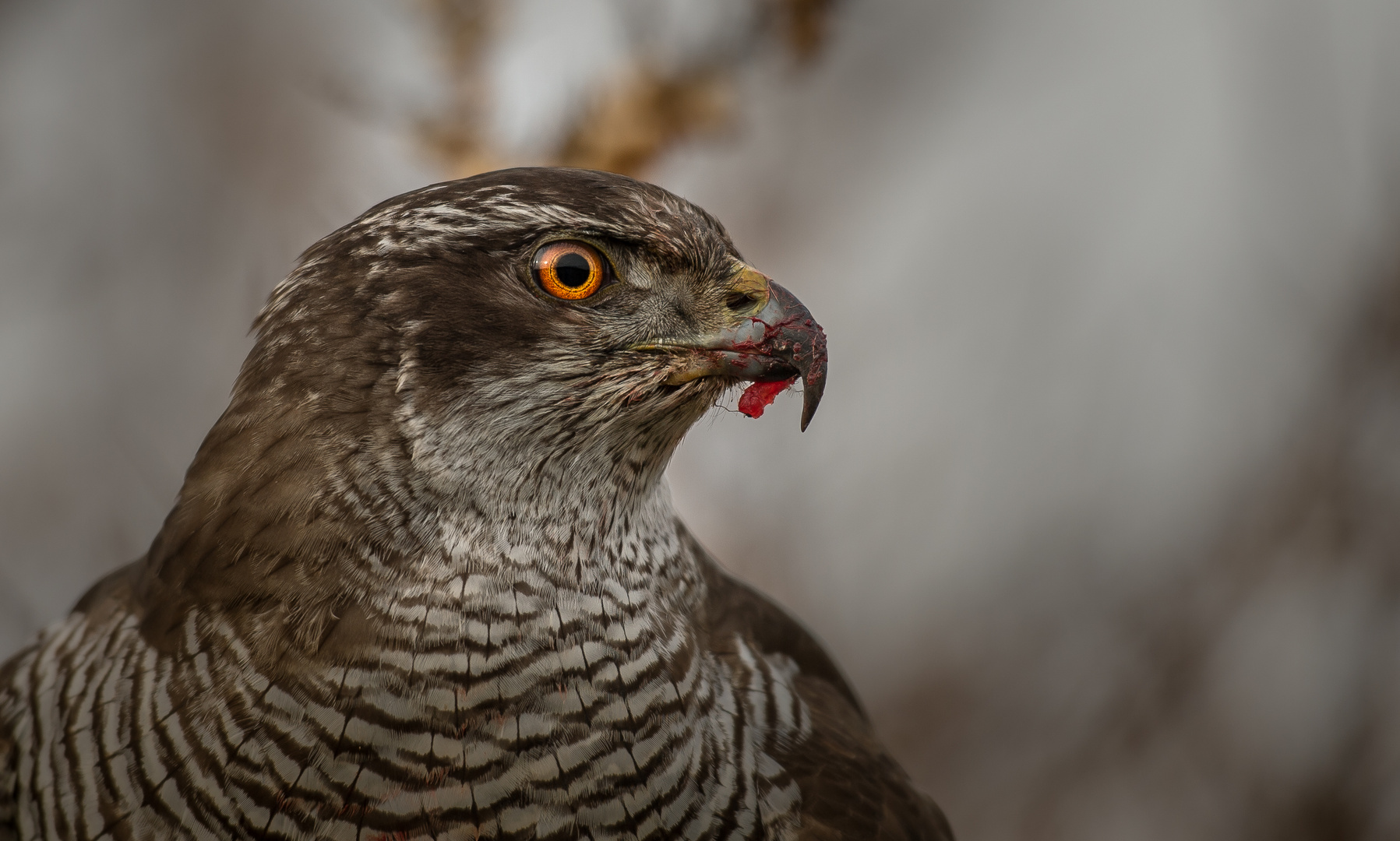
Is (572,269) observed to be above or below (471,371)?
above

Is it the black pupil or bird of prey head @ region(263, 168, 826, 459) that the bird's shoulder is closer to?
bird of prey head @ region(263, 168, 826, 459)

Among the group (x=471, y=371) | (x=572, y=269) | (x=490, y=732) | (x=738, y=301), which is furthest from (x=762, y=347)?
(x=490, y=732)

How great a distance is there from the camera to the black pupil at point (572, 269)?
6.13 ft

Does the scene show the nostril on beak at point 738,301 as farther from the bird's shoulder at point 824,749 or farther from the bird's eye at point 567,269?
the bird's shoulder at point 824,749

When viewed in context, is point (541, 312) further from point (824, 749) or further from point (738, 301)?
point (824, 749)

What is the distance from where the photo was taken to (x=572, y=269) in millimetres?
1876

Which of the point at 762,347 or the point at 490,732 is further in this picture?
the point at 762,347

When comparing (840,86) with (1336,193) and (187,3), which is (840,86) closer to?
(1336,193)

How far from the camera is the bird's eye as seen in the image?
1865 millimetres

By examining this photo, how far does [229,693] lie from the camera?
5.61 feet

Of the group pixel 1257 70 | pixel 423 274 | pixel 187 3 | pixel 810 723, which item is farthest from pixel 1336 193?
pixel 187 3

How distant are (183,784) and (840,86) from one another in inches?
181

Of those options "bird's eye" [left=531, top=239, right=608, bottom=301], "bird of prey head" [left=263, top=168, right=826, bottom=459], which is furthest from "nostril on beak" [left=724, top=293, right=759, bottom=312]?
"bird's eye" [left=531, top=239, right=608, bottom=301]

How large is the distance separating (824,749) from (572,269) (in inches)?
45.9
